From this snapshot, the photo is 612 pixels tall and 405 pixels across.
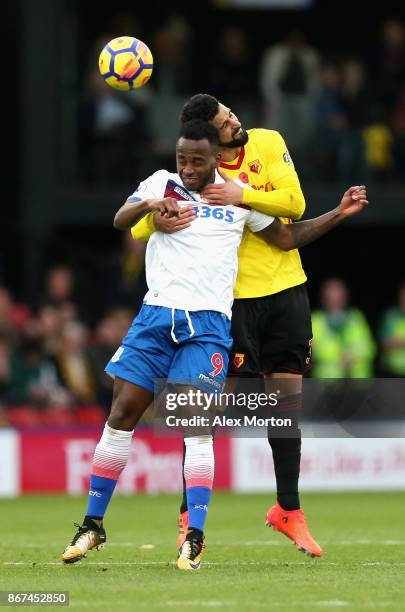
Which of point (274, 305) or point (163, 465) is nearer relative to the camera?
point (274, 305)

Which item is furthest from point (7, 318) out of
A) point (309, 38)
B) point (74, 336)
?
point (309, 38)

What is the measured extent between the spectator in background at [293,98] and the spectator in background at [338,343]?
2.89 meters

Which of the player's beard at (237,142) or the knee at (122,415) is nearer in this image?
the knee at (122,415)

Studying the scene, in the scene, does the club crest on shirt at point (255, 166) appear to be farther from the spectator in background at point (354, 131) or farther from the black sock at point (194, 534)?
the spectator in background at point (354, 131)

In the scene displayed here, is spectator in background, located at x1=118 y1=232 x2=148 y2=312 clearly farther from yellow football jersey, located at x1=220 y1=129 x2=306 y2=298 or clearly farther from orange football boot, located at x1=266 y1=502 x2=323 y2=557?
orange football boot, located at x1=266 y1=502 x2=323 y2=557

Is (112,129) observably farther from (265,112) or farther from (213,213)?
(213,213)

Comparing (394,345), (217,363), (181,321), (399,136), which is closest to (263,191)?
(181,321)

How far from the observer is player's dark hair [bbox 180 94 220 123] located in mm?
7328

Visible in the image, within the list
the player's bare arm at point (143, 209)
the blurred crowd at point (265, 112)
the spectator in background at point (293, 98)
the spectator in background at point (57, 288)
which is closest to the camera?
the player's bare arm at point (143, 209)

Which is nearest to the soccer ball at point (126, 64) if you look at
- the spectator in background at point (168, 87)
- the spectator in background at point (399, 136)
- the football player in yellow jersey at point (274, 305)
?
the football player in yellow jersey at point (274, 305)

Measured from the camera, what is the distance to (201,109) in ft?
24.1

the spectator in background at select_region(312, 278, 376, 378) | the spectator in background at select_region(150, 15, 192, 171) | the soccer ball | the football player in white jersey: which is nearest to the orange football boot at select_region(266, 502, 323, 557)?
the football player in white jersey

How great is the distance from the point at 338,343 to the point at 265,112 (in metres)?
3.69

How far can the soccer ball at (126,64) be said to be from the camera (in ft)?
25.6
